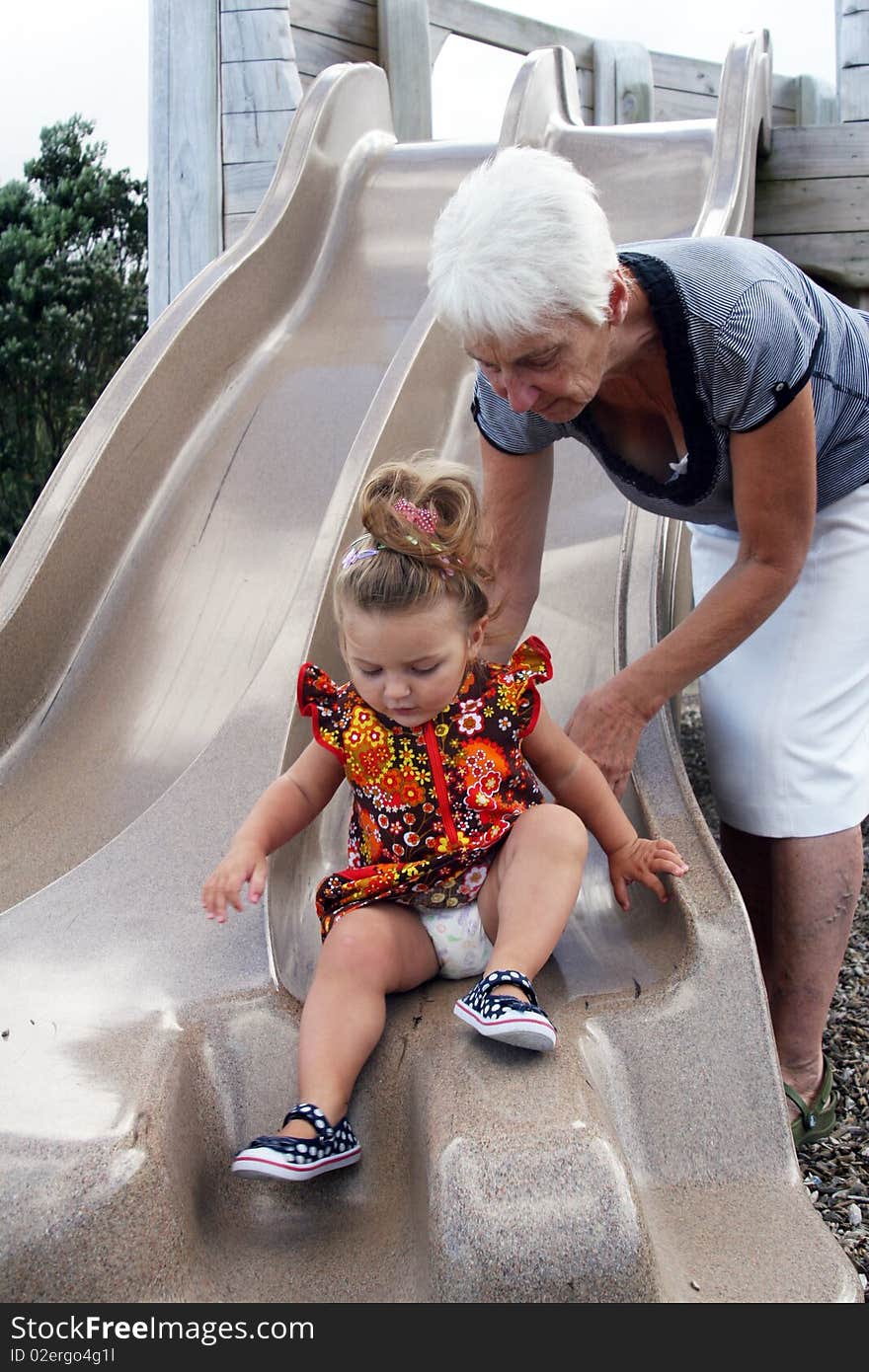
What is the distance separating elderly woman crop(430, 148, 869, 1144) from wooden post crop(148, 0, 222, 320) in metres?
Result: 3.93

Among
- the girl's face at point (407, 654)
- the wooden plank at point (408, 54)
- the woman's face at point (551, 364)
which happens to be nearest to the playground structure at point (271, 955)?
the girl's face at point (407, 654)

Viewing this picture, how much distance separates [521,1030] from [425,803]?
48 cm

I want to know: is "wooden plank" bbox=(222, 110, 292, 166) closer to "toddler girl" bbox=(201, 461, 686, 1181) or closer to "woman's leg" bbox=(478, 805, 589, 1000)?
"toddler girl" bbox=(201, 461, 686, 1181)

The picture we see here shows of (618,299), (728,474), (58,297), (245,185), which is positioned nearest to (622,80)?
(245,185)

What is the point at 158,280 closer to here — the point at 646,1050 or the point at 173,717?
the point at 173,717

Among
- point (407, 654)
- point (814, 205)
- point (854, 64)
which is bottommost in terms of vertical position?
point (407, 654)

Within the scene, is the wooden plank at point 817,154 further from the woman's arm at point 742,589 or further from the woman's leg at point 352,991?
the woman's leg at point 352,991

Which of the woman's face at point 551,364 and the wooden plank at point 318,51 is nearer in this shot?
the woman's face at point 551,364

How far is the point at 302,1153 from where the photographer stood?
1.83 metres

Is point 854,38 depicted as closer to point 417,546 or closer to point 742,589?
point 742,589

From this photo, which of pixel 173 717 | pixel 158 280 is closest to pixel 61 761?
pixel 173 717

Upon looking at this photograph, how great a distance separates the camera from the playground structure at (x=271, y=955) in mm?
1688

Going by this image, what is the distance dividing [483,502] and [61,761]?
4.57 feet

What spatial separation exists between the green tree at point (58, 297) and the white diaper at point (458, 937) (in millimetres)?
9187
